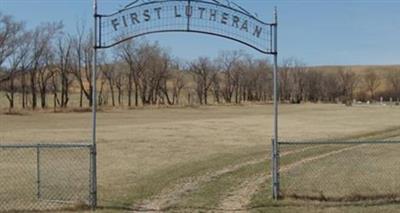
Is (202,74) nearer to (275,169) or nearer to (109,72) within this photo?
(109,72)

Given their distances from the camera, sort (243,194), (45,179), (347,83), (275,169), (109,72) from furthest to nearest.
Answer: (347,83) → (109,72) → (45,179) → (243,194) → (275,169)

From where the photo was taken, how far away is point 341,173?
629 inches

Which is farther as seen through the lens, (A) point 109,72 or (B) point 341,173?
(A) point 109,72

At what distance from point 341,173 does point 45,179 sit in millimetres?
7442

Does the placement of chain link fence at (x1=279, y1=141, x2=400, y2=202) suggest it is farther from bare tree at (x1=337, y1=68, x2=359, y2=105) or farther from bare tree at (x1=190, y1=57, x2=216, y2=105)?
bare tree at (x1=337, y1=68, x2=359, y2=105)

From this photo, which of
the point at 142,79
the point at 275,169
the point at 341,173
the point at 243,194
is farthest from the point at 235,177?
the point at 142,79

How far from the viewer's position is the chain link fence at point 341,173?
484 inches

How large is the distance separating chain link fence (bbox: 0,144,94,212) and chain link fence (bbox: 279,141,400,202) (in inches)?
162

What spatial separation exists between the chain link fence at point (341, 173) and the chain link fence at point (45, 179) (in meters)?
4.11

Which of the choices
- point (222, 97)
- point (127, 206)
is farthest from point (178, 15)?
point (222, 97)

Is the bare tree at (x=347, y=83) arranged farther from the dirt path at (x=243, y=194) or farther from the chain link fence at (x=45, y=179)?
the dirt path at (x=243, y=194)

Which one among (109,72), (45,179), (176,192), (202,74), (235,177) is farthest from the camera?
(202,74)

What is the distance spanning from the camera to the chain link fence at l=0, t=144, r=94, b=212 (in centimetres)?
1119

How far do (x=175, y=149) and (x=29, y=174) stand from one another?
10407 mm
